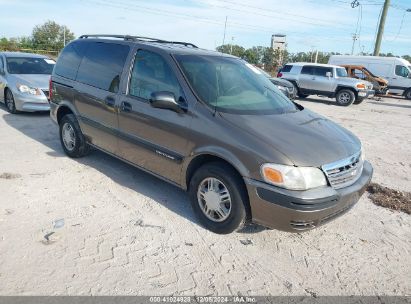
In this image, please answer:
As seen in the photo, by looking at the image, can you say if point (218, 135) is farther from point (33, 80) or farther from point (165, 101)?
point (33, 80)

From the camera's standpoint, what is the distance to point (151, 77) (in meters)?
4.25

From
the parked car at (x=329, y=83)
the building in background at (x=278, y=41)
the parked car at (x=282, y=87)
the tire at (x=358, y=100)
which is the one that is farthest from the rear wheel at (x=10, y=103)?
the building in background at (x=278, y=41)

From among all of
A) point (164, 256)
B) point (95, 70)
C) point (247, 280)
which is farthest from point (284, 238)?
point (95, 70)

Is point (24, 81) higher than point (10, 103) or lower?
higher

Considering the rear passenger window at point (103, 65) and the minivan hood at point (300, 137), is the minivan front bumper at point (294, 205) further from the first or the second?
the rear passenger window at point (103, 65)

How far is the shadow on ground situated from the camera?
4250 mm

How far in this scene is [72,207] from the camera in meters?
4.07

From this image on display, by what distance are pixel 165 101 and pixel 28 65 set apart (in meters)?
7.58

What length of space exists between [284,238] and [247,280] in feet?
2.85

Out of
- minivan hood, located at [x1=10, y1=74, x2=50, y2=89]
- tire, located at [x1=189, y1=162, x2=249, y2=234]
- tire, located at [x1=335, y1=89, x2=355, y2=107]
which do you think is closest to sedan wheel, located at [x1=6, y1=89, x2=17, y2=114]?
minivan hood, located at [x1=10, y1=74, x2=50, y2=89]

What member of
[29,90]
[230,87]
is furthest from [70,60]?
[29,90]

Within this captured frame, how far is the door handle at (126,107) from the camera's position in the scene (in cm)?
437

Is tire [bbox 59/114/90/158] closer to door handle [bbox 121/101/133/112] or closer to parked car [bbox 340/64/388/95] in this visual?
door handle [bbox 121/101/133/112]

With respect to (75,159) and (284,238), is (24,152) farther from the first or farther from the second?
(284,238)
